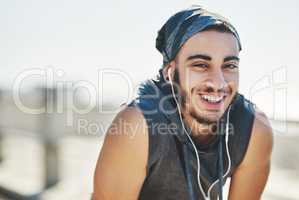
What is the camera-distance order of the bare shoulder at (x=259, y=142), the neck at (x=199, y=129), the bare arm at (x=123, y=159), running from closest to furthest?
1. the bare arm at (x=123, y=159)
2. the neck at (x=199, y=129)
3. the bare shoulder at (x=259, y=142)

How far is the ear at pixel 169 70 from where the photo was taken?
1.83m

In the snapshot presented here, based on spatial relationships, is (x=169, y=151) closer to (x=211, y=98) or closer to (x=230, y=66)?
(x=211, y=98)

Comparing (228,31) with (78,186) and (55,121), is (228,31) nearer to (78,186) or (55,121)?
A: (55,121)

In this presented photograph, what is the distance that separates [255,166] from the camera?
6.53ft

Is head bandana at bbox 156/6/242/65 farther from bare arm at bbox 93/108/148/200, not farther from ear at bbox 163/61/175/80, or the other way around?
bare arm at bbox 93/108/148/200

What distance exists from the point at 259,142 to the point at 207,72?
504 mm

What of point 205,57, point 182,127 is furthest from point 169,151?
point 205,57

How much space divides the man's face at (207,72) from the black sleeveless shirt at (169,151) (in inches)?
3.8

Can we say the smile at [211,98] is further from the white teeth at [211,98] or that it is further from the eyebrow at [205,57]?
the eyebrow at [205,57]

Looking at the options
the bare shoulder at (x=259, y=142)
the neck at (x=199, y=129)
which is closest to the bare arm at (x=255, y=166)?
the bare shoulder at (x=259, y=142)

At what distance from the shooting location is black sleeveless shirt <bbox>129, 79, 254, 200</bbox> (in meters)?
1.68

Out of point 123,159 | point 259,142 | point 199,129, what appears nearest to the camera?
point 123,159

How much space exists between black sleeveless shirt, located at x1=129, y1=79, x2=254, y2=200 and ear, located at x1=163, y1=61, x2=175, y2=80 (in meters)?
0.06

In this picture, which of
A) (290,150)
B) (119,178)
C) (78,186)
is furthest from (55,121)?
(290,150)
